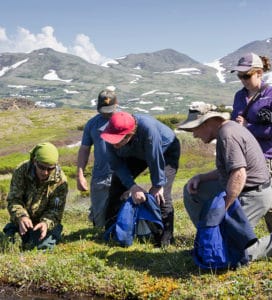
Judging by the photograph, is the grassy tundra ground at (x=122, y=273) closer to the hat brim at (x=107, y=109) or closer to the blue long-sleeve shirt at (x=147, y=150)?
the blue long-sleeve shirt at (x=147, y=150)

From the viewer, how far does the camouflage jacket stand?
928 cm

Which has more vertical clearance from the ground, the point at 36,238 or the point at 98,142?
the point at 98,142

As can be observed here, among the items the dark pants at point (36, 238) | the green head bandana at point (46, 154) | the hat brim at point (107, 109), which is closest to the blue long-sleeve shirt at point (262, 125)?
the hat brim at point (107, 109)

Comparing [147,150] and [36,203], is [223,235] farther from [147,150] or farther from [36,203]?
[36,203]

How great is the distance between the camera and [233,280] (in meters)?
7.07

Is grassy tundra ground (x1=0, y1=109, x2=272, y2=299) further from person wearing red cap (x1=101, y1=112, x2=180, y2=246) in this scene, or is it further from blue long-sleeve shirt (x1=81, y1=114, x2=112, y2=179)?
blue long-sleeve shirt (x1=81, y1=114, x2=112, y2=179)

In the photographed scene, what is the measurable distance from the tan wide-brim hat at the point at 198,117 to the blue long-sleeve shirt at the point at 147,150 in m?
1.14

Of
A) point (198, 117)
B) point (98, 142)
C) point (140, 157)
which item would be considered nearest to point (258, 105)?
point (198, 117)

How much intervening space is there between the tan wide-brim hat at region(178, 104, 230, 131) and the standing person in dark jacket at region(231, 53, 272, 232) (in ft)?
3.99

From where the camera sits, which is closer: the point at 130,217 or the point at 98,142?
the point at 130,217

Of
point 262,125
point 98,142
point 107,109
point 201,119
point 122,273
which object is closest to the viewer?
point 201,119

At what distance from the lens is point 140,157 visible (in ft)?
29.9

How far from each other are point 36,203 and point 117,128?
251 centimetres

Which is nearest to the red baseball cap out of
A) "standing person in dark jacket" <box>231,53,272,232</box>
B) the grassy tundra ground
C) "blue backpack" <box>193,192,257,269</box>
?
"blue backpack" <box>193,192,257,269</box>
